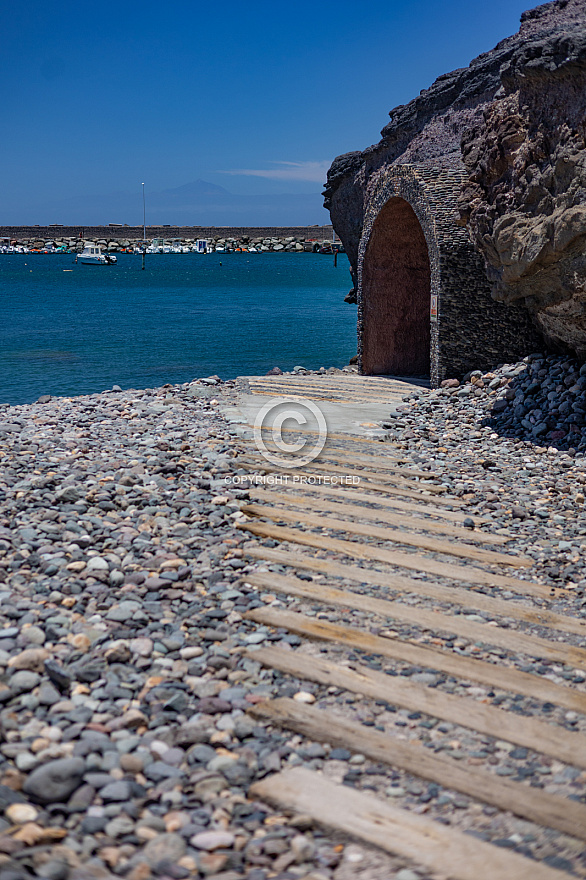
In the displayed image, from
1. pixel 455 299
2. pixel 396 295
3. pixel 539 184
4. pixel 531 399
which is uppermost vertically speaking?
pixel 539 184

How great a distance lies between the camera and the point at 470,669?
4.00 metres

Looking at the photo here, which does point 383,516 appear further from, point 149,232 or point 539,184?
point 149,232

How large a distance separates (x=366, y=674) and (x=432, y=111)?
19736mm

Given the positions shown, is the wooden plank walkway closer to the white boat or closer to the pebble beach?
the pebble beach

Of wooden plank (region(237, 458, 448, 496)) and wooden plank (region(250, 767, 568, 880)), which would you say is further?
wooden plank (region(237, 458, 448, 496))

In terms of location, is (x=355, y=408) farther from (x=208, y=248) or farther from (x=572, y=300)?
(x=208, y=248)

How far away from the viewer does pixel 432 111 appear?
2025cm

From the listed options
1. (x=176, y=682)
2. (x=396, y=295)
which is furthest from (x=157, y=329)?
(x=176, y=682)

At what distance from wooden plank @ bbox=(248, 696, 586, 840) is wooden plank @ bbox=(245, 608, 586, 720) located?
0.34 meters

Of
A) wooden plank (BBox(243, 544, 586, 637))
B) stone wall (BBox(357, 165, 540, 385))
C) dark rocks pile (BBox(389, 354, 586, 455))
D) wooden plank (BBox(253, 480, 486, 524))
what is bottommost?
wooden plank (BBox(243, 544, 586, 637))

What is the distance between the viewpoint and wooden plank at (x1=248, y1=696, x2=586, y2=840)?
2939mm

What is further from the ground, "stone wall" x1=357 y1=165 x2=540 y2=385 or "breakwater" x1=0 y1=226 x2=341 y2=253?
"breakwater" x1=0 y1=226 x2=341 y2=253

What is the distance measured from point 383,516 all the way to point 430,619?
183cm

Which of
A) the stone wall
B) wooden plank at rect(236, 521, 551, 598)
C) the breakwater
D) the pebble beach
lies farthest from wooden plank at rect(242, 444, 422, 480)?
the breakwater
